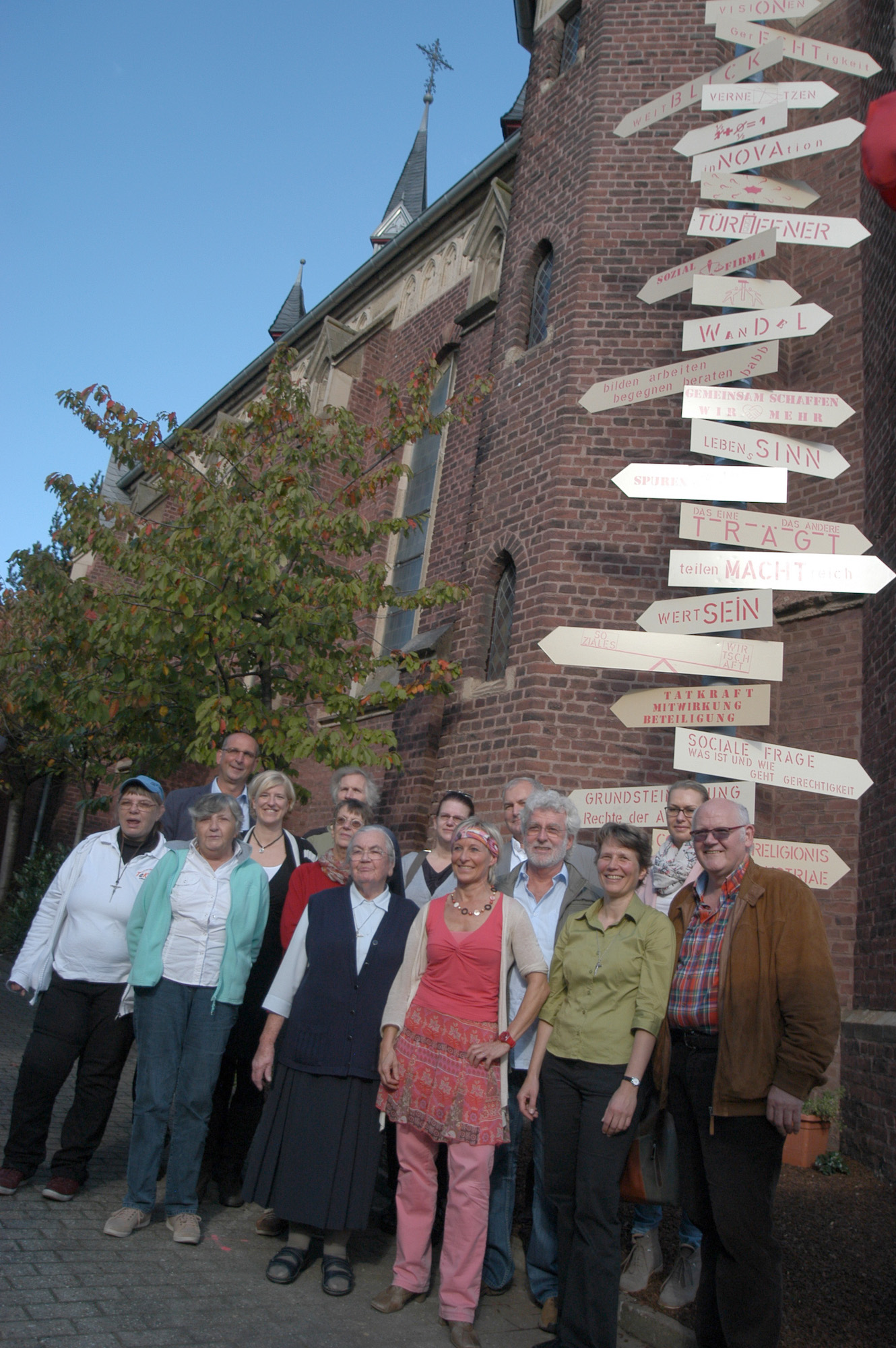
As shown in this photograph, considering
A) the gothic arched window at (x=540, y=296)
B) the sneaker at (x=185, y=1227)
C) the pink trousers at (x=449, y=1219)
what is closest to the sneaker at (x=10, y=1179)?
the sneaker at (x=185, y=1227)

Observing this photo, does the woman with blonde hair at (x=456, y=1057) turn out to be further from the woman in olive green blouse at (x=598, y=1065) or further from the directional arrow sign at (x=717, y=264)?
the directional arrow sign at (x=717, y=264)

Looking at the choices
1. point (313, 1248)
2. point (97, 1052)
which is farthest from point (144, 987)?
point (313, 1248)

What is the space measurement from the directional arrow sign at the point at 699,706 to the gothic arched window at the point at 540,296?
625 centimetres

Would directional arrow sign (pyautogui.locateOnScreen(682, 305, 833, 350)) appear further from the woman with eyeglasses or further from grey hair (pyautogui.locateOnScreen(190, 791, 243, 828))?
grey hair (pyautogui.locateOnScreen(190, 791, 243, 828))

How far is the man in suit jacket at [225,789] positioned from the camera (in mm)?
5492

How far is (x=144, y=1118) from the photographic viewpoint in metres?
4.43

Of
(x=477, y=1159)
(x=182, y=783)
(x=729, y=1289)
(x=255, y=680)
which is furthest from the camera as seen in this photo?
(x=182, y=783)

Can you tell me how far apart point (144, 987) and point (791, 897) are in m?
2.80

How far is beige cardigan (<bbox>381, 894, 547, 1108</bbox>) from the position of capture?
13.4 feet

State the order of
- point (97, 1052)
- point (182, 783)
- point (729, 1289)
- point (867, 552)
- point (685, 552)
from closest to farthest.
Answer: point (729, 1289) → point (97, 1052) → point (685, 552) → point (867, 552) → point (182, 783)

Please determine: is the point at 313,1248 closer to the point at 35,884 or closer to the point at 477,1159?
the point at 477,1159

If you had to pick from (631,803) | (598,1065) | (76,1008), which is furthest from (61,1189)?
(631,803)

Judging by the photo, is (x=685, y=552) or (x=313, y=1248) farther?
(x=685, y=552)

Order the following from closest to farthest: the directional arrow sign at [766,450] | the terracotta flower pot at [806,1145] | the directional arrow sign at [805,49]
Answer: the directional arrow sign at [766,450], the directional arrow sign at [805,49], the terracotta flower pot at [806,1145]
